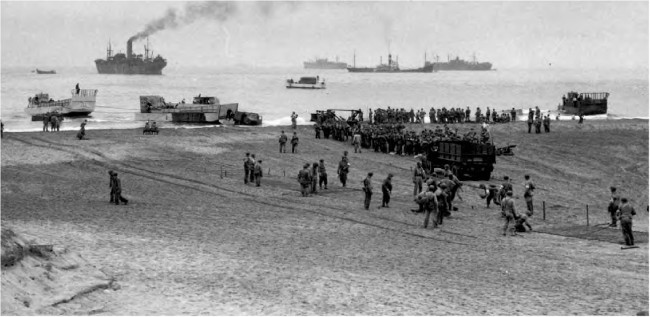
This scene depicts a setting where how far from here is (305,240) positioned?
1733cm

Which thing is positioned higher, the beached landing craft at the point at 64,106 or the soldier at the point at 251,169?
the beached landing craft at the point at 64,106

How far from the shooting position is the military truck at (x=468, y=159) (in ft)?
94.6

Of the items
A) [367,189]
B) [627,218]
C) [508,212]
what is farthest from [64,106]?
[627,218]

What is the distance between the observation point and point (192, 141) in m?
39.3

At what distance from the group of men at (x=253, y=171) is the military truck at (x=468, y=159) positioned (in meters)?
7.31

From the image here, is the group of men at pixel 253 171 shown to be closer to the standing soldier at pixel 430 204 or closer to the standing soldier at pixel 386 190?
the standing soldier at pixel 386 190

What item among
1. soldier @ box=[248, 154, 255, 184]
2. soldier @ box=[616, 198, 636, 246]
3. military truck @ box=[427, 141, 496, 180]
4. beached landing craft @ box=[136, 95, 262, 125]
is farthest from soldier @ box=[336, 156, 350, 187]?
beached landing craft @ box=[136, 95, 262, 125]

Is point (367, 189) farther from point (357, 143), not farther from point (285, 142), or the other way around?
point (357, 143)

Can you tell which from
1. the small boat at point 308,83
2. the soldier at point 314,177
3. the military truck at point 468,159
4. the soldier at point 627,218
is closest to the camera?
the soldier at point 627,218

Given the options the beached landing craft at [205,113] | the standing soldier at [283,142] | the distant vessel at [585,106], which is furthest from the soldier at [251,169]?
the distant vessel at [585,106]

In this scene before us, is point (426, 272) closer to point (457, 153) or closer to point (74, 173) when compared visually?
point (457, 153)

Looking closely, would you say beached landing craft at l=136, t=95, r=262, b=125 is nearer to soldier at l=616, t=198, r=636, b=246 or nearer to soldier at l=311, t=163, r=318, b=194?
A: soldier at l=311, t=163, r=318, b=194

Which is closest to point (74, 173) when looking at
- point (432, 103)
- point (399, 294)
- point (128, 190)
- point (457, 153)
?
point (128, 190)

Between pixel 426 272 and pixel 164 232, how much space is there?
606 cm
